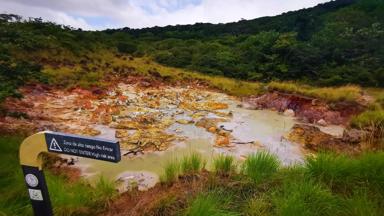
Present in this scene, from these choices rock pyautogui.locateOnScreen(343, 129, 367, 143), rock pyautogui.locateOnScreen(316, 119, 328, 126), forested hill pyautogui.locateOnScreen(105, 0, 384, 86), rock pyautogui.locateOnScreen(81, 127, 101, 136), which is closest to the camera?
rock pyautogui.locateOnScreen(343, 129, 367, 143)

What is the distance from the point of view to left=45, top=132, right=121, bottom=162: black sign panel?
1913 millimetres

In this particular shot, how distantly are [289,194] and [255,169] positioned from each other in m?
0.57

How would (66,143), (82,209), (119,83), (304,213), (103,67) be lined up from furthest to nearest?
(103,67), (119,83), (82,209), (304,213), (66,143)

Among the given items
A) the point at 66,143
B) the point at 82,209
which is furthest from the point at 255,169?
the point at 66,143

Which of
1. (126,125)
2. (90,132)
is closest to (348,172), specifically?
(90,132)

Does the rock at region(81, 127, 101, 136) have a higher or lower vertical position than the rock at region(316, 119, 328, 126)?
higher

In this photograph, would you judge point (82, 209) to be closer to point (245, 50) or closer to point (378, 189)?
point (378, 189)

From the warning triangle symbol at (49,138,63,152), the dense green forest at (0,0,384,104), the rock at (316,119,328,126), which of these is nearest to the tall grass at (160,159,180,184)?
the warning triangle symbol at (49,138,63,152)

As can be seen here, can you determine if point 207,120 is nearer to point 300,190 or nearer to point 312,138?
point 312,138

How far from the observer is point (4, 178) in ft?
11.5

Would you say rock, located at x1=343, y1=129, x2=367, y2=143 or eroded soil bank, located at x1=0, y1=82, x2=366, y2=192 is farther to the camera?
rock, located at x1=343, y1=129, x2=367, y2=143

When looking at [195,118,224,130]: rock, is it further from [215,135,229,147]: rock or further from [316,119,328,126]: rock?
[316,119,328,126]: rock

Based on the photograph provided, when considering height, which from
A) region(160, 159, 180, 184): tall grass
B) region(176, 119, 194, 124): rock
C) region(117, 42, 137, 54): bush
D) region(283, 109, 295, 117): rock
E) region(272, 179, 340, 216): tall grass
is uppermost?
region(117, 42, 137, 54): bush

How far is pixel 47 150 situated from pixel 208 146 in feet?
17.1
